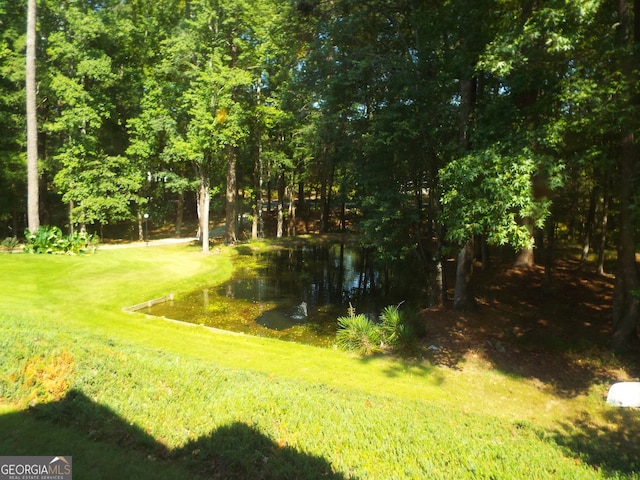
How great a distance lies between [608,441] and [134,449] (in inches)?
306

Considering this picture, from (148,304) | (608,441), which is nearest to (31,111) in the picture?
(148,304)

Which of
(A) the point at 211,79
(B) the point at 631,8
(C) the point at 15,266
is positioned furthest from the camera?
(A) the point at 211,79

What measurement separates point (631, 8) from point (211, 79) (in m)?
21.6

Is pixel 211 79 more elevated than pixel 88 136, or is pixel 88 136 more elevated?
pixel 211 79

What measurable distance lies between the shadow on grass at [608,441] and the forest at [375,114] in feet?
9.69

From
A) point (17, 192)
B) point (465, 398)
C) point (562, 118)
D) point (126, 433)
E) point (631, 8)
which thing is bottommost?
point (465, 398)

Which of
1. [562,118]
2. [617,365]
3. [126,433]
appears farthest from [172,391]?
[617,365]

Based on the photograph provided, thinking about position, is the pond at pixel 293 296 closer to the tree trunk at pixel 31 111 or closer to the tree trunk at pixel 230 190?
the tree trunk at pixel 230 190

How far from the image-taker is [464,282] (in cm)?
1473

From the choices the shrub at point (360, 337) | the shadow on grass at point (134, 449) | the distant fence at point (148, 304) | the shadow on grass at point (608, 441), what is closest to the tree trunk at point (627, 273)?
the shadow on grass at point (608, 441)

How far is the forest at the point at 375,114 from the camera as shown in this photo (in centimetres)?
951

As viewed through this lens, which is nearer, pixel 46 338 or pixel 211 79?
pixel 46 338

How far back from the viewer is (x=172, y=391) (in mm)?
6008

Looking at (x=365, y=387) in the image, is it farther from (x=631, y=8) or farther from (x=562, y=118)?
(x=631, y=8)
